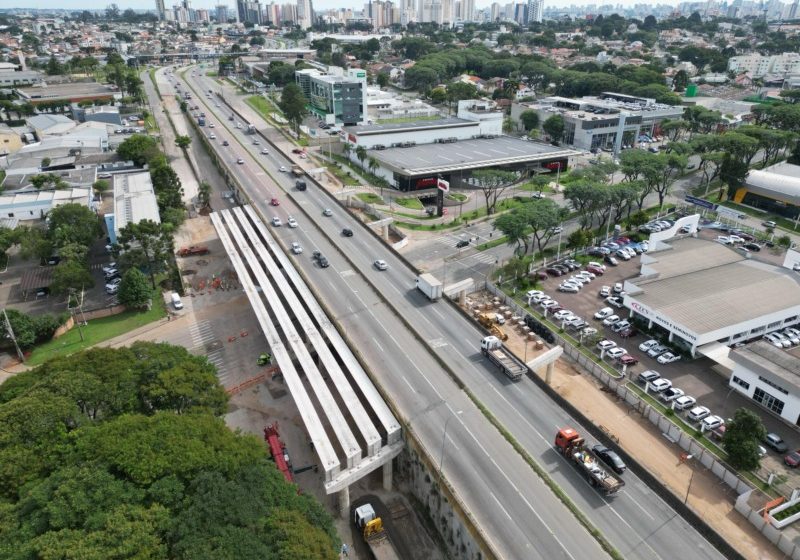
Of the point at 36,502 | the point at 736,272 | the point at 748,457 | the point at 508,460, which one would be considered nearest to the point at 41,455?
the point at 36,502

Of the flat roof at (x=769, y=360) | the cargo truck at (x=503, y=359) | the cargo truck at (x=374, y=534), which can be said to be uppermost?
the cargo truck at (x=503, y=359)

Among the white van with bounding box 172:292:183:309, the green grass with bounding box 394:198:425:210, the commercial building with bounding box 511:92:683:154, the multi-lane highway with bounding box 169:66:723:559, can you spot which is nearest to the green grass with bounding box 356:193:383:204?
the green grass with bounding box 394:198:425:210

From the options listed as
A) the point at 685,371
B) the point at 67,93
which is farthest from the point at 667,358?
the point at 67,93

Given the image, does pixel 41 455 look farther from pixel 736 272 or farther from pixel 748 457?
pixel 736 272

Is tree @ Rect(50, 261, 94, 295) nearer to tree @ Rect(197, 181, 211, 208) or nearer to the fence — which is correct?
tree @ Rect(197, 181, 211, 208)

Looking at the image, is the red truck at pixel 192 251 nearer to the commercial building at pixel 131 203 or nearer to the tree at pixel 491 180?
the commercial building at pixel 131 203

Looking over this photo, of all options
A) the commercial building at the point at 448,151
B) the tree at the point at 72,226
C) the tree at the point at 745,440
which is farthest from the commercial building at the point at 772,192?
the tree at the point at 72,226
